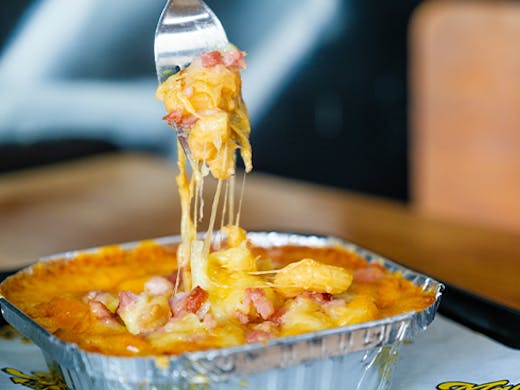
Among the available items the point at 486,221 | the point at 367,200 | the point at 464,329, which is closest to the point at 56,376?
the point at 464,329

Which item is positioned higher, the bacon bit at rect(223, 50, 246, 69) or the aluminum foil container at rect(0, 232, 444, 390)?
the bacon bit at rect(223, 50, 246, 69)

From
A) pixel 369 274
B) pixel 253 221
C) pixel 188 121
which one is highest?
pixel 188 121

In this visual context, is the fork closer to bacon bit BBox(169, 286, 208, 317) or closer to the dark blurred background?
bacon bit BBox(169, 286, 208, 317)

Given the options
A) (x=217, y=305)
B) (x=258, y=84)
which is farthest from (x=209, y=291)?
(x=258, y=84)

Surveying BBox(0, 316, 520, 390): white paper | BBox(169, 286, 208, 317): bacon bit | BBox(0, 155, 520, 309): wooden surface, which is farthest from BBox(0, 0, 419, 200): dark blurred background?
BBox(169, 286, 208, 317): bacon bit

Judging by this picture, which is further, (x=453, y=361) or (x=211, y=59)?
(x=453, y=361)

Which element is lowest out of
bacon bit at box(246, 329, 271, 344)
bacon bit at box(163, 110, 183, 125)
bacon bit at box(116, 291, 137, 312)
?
bacon bit at box(246, 329, 271, 344)

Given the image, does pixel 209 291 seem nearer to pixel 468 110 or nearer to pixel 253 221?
pixel 253 221
